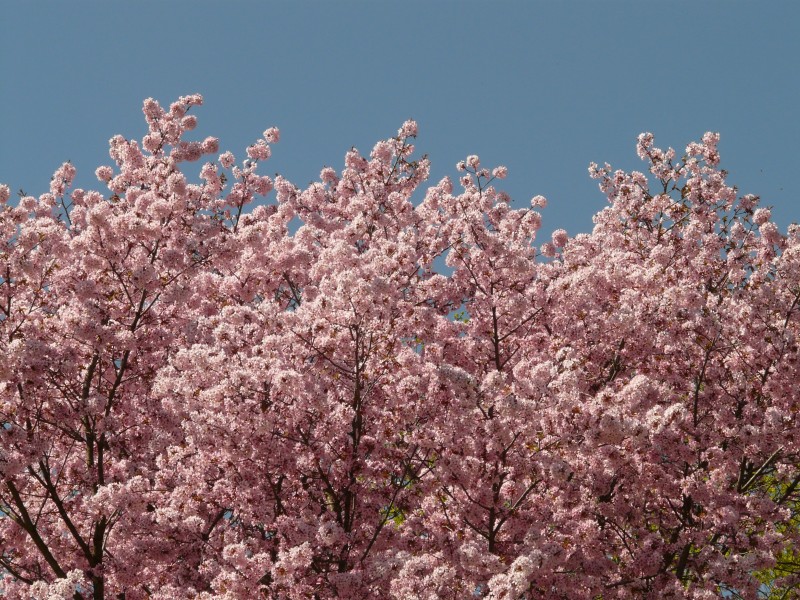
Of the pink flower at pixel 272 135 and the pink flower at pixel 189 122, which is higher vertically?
the pink flower at pixel 272 135

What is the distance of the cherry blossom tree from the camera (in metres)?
13.1

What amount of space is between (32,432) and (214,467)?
116 inches

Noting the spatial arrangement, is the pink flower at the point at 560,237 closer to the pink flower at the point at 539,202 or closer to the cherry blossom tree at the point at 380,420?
the pink flower at the point at 539,202

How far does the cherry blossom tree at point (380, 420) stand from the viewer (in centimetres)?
1312

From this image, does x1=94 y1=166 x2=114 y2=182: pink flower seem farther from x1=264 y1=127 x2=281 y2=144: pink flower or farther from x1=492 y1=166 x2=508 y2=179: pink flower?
x1=492 y1=166 x2=508 y2=179: pink flower

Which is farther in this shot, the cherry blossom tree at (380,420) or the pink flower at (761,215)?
the pink flower at (761,215)

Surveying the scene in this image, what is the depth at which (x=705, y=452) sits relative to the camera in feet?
52.4

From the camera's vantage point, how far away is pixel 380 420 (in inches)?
574

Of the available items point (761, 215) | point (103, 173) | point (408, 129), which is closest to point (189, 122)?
point (103, 173)

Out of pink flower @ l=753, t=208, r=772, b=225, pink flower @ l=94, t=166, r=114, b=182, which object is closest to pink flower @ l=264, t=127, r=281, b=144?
pink flower @ l=94, t=166, r=114, b=182

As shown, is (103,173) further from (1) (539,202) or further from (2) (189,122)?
(1) (539,202)

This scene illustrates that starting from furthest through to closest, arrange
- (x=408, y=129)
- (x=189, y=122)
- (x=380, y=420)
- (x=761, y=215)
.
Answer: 1. (x=408, y=129)
2. (x=189, y=122)
3. (x=761, y=215)
4. (x=380, y=420)

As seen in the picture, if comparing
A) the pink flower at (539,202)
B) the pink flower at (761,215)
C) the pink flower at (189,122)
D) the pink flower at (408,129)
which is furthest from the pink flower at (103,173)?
the pink flower at (761,215)

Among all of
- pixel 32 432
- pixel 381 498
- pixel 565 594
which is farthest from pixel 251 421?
pixel 565 594
